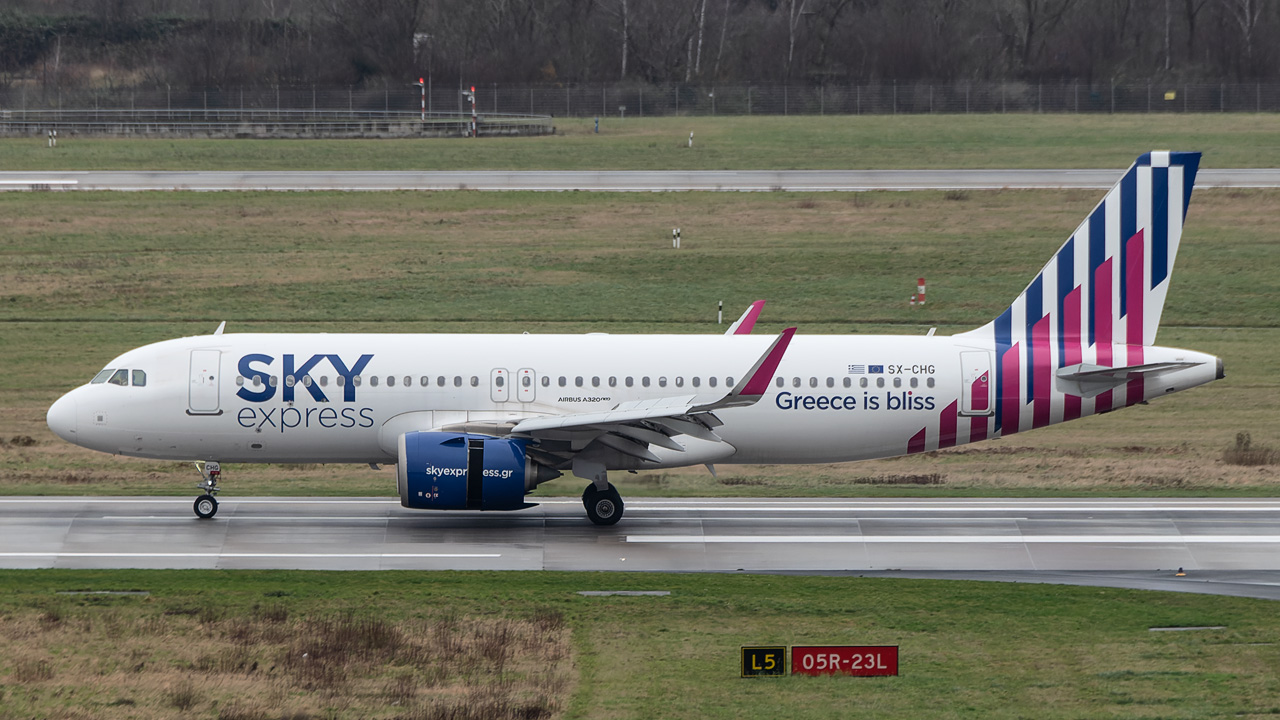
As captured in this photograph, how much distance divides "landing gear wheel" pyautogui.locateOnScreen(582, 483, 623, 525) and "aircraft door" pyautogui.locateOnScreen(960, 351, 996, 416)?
7.24 m

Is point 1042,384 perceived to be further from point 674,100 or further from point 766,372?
point 674,100

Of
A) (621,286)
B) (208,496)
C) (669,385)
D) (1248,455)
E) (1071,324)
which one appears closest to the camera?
(669,385)

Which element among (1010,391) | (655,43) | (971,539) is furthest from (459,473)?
(655,43)

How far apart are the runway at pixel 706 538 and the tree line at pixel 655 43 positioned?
84.9m

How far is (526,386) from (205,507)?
22.9 feet

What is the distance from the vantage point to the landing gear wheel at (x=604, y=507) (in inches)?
1133

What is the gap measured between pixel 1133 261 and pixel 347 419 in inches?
638

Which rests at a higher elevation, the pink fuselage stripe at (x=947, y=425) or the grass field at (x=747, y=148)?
the grass field at (x=747, y=148)

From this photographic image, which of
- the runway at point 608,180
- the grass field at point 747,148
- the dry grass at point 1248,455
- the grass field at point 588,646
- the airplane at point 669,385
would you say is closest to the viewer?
the grass field at point 588,646

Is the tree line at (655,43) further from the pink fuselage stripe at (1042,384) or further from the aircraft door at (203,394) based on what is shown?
the pink fuselage stripe at (1042,384)

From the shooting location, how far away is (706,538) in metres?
28.4

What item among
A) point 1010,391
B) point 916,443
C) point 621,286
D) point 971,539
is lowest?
point 971,539

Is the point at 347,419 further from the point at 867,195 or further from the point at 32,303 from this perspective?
the point at 867,195

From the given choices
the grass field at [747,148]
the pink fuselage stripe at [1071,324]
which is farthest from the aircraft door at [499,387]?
the grass field at [747,148]
